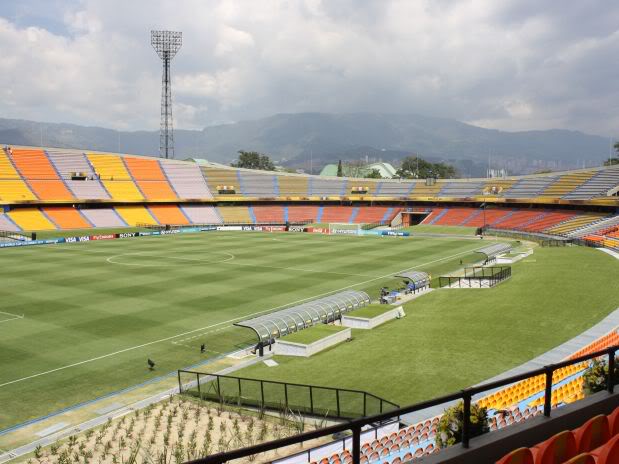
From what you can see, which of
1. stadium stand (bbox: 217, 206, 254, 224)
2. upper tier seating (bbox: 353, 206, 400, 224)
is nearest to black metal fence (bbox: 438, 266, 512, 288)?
upper tier seating (bbox: 353, 206, 400, 224)

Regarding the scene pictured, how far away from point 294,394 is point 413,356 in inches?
250

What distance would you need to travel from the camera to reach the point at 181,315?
33.0m

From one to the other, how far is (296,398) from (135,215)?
9505 cm

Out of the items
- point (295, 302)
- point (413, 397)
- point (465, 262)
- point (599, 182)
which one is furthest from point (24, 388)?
point (599, 182)

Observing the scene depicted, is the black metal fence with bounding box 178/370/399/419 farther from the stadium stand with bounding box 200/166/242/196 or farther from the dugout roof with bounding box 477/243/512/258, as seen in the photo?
the stadium stand with bounding box 200/166/242/196

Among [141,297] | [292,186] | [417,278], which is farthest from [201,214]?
[417,278]

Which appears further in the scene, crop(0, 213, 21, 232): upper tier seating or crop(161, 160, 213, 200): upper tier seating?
crop(161, 160, 213, 200): upper tier seating

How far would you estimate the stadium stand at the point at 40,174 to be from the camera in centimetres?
9800

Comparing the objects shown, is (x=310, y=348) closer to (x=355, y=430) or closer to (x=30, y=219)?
(x=355, y=430)

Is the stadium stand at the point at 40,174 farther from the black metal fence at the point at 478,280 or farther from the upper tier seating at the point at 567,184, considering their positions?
the upper tier seating at the point at 567,184

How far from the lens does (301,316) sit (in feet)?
92.6

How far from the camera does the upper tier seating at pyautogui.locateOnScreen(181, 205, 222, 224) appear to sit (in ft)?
363

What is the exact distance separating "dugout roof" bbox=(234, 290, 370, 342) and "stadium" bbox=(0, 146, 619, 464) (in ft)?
0.40

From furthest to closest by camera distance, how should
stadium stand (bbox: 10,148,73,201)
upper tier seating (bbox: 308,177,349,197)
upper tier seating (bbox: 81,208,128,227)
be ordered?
upper tier seating (bbox: 308,177,349,197), stadium stand (bbox: 10,148,73,201), upper tier seating (bbox: 81,208,128,227)
